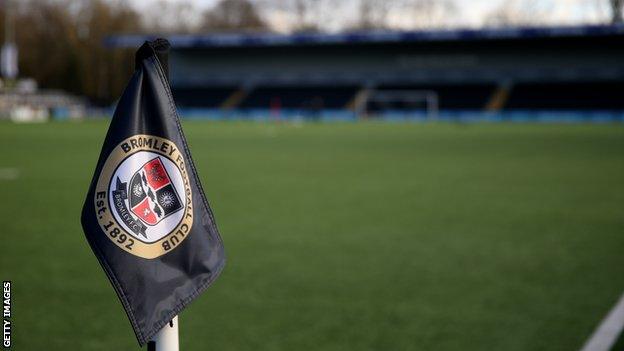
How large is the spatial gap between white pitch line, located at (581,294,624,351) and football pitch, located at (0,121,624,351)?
53 millimetres

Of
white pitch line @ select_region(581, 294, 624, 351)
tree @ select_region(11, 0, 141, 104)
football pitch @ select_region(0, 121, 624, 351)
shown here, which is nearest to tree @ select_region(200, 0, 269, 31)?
tree @ select_region(11, 0, 141, 104)

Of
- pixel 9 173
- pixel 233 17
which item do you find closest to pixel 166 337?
pixel 9 173

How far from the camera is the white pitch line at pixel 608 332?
365cm

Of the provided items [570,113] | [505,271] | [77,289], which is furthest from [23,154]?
[570,113]

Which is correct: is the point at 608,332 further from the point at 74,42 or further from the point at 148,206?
the point at 74,42

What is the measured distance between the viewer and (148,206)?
1.99m

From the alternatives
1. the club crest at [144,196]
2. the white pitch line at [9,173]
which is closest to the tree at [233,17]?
the white pitch line at [9,173]

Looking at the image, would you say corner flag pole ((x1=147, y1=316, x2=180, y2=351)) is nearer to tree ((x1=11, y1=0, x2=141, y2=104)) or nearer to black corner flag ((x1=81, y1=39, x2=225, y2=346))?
black corner flag ((x1=81, y1=39, x2=225, y2=346))

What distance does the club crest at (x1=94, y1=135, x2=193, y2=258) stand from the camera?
1956mm

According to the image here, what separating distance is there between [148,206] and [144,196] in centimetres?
3

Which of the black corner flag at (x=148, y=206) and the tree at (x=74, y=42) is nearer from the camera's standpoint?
the black corner flag at (x=148, y=206)

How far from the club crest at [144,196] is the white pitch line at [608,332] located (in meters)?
2.46

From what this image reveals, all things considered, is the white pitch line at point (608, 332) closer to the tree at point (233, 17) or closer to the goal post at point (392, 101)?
the goal post at point (392, 101)

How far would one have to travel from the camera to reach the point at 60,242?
6523 mm
